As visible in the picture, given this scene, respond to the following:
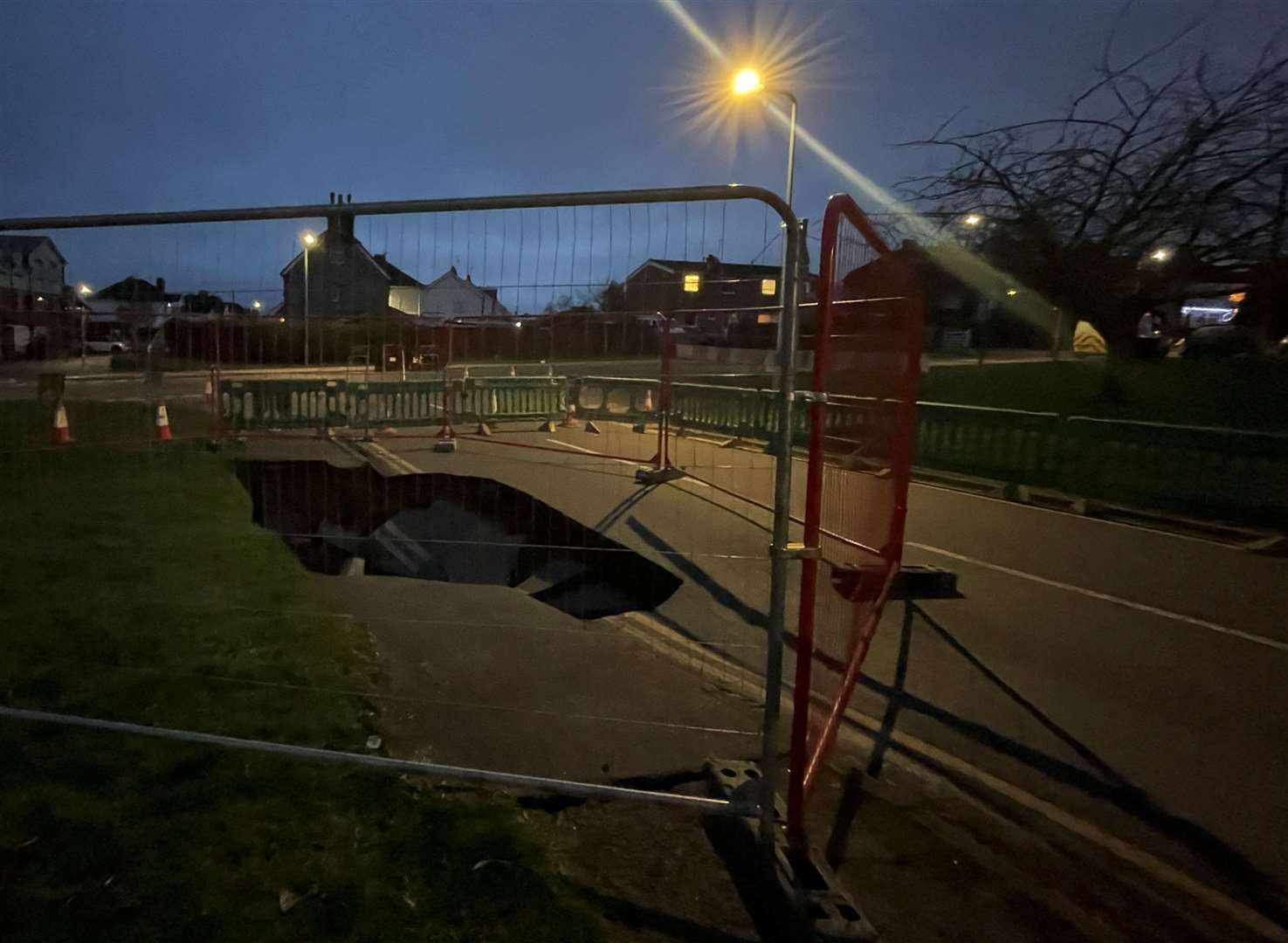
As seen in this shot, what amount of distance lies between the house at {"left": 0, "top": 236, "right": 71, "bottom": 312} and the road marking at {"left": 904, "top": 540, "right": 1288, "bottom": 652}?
7.46m

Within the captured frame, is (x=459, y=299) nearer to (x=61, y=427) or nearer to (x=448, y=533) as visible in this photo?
(x=448, y=533)

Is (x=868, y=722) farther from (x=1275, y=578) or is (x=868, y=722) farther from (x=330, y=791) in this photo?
(x=1275, y=578)

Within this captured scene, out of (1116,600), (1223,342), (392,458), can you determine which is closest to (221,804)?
(1116,600)

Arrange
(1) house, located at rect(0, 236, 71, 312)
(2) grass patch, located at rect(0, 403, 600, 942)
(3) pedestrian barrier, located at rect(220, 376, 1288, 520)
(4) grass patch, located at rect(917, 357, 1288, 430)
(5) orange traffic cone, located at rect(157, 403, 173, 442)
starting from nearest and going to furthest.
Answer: (2) grass patch, located at rect(0, 403, 600, 942) → (1) house, located at rect(0, 236, 71, 312) → (3) pedestrian barrier, located at rect(220, 376, 1288, 520) → (5) orange traffic cone, located at rect(157, 403, 173, 442) → (4) grass patch, located at rect(917, 357, 1288, 430)

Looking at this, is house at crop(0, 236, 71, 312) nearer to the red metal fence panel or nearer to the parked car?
the red metal fence panel

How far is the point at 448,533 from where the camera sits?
29.0ft

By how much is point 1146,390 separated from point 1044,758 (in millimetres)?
16693

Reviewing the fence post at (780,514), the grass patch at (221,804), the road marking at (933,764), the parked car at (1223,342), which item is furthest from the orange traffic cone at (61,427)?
the parked car at (1223,342)

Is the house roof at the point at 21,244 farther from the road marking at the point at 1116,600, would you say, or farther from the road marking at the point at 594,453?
the road marking at the point at 1116,600

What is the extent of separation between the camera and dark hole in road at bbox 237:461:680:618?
7.96 m

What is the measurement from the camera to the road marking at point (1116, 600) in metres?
6.79

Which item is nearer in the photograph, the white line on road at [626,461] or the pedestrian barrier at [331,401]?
the pedestrian barrier at [331,401]

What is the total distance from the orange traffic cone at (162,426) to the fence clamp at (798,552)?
21.2ft

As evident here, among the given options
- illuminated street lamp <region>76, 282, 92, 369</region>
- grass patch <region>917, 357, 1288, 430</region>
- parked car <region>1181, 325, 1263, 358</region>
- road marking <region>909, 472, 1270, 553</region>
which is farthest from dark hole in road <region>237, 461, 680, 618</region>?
parked car <region>1181, 325, 1263, 358</region>
